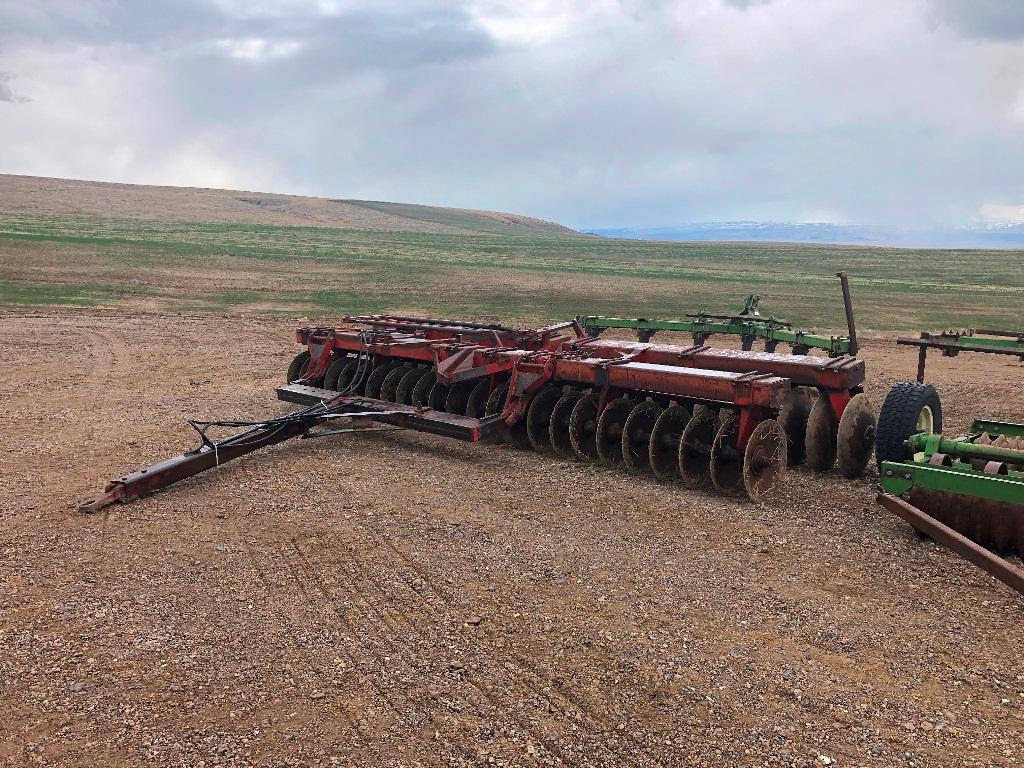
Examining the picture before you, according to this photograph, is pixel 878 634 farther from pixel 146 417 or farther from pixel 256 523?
pixel 146 417

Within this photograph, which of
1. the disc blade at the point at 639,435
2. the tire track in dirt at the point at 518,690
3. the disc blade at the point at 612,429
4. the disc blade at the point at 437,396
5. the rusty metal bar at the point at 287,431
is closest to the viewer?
the tire track in dirt at the point at 518,690

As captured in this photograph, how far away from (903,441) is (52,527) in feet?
21.4

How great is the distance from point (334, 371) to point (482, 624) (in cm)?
604

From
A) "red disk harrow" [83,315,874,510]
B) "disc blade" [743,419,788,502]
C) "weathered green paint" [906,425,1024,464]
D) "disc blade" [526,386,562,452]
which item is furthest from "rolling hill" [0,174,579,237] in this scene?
"weathered green paint" [906,425,1024,464]

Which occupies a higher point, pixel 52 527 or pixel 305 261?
pixel 305 261

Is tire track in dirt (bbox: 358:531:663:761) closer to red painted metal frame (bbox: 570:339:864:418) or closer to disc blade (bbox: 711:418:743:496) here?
disc blade (bbox: 711:418:743:496)

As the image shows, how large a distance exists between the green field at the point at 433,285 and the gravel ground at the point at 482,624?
1513 cm

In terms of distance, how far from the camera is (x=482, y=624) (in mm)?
4363

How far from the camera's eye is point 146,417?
904 centimetres

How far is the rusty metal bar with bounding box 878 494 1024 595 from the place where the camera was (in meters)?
4.07

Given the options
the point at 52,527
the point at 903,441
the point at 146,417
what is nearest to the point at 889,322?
the point at 903,441

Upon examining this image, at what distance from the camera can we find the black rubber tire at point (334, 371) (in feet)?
32.0

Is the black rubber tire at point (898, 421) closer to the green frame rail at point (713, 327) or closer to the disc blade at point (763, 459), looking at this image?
the disc blade at point (763, 459)

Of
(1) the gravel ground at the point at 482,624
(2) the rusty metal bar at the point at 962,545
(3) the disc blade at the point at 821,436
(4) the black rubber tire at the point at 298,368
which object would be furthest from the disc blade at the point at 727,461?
(4) the black rubber tire at the point at 298,368
